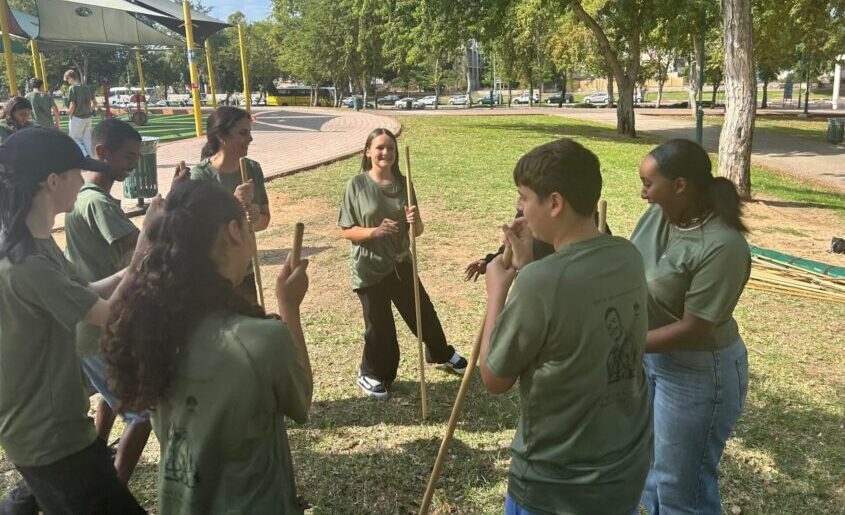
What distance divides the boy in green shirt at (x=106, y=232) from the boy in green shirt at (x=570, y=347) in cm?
201

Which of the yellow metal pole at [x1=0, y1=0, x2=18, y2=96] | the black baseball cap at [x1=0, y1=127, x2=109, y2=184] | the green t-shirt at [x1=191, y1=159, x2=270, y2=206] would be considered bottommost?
the green t-shirt at [x1=191, y1=159, x2=270, y2=206]

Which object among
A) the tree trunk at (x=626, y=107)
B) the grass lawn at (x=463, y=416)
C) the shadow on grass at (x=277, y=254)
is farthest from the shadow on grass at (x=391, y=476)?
the tree trunk at (x=626, y=107)

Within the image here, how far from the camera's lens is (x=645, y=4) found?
21.4 metres

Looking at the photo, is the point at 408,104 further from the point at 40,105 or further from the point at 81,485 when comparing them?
the point at 81,485

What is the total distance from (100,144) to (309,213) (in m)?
7.76

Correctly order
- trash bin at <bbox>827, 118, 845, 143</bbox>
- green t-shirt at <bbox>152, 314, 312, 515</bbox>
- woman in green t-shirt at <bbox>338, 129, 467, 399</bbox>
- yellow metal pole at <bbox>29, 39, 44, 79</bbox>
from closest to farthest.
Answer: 1. green t-shirt at <bbox>152, 314, 312, 515</bbox>
2. woman in green t-shirt at <bbox>338, 129, 467, 399</bbox>
3. yellow metal pole at <bbox>29, 39, 44, 79</bbox>
4. trash bin at <bbox>827, 118, 845, 143</bbox>

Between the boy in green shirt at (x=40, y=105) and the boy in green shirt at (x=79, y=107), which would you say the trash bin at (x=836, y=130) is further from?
the boy in green shirt at (x=40, y=105)

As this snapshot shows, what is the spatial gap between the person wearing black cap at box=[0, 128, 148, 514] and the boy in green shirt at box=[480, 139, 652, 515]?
1.31m

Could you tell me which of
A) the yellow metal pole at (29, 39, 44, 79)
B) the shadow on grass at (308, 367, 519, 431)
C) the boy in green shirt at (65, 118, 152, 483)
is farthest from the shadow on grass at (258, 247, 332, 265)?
the yellow metal pole at (29, 39, 44, 79)

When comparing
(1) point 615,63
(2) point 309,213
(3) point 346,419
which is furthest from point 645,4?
(3) point 346,419

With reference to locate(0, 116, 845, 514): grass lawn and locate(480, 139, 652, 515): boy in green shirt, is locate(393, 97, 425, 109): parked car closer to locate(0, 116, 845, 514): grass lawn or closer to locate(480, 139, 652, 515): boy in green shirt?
locate(0, 116, 845, 514): grass lawn

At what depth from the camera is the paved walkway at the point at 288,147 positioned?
1495 centimetres

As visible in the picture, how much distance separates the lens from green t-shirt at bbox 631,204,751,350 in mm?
2365

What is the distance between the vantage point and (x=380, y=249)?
4.47 metres
